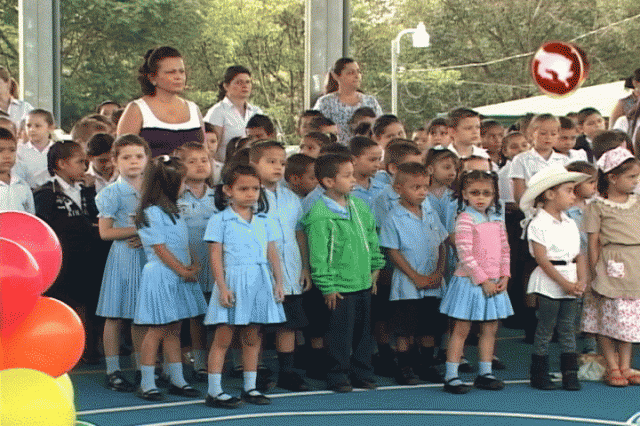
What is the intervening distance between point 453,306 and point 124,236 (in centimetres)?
159

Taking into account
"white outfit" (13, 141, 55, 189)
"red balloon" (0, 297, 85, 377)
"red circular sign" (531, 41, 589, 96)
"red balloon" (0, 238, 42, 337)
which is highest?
"red circular sign" (531, 41, 589, 96)

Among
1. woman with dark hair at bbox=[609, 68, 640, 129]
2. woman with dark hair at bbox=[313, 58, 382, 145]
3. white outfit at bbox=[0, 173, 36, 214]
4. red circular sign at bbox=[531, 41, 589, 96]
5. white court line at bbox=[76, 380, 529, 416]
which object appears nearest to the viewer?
white court line at bbox=[76, 380, 529, 416]

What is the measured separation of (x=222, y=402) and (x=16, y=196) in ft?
4.74

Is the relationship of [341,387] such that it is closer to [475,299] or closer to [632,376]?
[475,299]

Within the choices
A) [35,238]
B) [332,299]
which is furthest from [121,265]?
[35,238]

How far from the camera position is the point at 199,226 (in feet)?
18.8

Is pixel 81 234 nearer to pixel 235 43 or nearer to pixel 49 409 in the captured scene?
pixel 49 409

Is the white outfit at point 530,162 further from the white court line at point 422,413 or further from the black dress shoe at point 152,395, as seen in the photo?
the black dress shoe at point 152,395

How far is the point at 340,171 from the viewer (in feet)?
18.1

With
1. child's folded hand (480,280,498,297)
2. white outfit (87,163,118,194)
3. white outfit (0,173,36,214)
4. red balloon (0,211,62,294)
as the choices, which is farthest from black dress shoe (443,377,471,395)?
red balloon (0,211,62,294)

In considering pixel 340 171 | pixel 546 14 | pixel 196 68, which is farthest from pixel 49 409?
pixel 546 14

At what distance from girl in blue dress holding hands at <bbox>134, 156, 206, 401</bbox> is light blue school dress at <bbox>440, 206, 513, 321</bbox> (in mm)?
1183

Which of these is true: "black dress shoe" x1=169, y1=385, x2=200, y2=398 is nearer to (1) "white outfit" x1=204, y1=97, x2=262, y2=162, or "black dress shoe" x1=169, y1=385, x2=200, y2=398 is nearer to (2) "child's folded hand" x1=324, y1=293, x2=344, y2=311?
(2) "child's folded hand" x1=324, y1=293, x2=344, y2=311

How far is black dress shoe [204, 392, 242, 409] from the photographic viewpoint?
16.7 ft
